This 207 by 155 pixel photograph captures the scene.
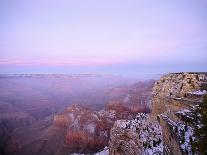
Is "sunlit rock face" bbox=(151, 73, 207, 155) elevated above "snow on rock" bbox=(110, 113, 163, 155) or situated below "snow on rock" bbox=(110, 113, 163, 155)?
above

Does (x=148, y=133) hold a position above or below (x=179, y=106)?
below

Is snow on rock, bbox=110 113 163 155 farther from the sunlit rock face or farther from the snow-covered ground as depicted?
the sunlit rock face

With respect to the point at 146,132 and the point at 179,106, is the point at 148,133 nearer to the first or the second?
the point at 146,132

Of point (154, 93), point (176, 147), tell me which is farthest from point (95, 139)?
point (176, 147)

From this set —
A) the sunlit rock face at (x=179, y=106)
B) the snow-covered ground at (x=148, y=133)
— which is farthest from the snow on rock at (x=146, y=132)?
the sunlit rock face at (x=179, y=106)

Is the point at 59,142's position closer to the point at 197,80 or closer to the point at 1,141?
the point at 1,141

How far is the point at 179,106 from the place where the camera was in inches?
1009

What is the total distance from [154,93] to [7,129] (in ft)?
294

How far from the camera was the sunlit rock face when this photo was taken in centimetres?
1992

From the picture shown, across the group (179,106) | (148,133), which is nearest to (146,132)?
(148,133)

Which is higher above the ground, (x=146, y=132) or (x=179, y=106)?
(x=179, y=106)

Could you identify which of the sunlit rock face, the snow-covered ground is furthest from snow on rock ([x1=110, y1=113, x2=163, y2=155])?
the sunlit rock face

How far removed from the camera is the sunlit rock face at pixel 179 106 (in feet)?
65.4

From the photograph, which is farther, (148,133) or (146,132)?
(146,132)
